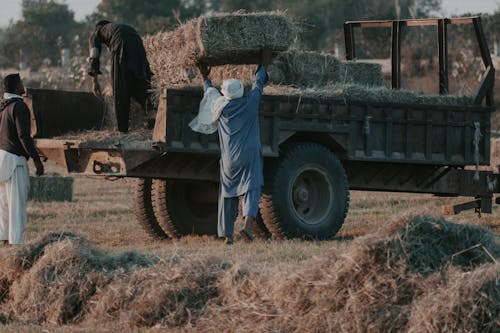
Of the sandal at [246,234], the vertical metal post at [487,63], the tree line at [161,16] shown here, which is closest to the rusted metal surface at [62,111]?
the sandal at [246,234]

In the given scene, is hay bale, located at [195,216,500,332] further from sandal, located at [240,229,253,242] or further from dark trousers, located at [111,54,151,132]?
dark trousers, located at [111,54,151,132]

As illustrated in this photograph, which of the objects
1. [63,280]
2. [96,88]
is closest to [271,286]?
[63,280]

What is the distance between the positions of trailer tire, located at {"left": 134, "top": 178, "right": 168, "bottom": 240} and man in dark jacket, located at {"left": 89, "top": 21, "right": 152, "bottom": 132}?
156 centimetres

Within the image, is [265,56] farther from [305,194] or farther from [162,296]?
[162,296]

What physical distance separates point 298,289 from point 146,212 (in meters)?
7.83

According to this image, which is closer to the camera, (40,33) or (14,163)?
(14,163)

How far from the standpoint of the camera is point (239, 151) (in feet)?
45.8

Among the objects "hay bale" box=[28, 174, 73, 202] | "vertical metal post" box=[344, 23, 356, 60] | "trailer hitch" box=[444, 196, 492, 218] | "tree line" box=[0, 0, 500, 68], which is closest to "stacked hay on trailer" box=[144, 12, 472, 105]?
"trailer hitch" box=[444, 196, 492, 218]

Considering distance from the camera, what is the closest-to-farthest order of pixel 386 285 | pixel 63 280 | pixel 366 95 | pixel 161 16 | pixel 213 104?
pixel 386 285
pixel 63 280
pixel 213 104
pixel 366 95
pixel 161 16

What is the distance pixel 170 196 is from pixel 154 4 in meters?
46.4

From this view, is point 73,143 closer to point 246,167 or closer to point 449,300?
point 246,167

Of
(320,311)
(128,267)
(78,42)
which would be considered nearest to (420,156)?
(128,267)

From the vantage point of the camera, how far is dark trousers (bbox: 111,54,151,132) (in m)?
15.4

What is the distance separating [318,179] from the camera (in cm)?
1580
